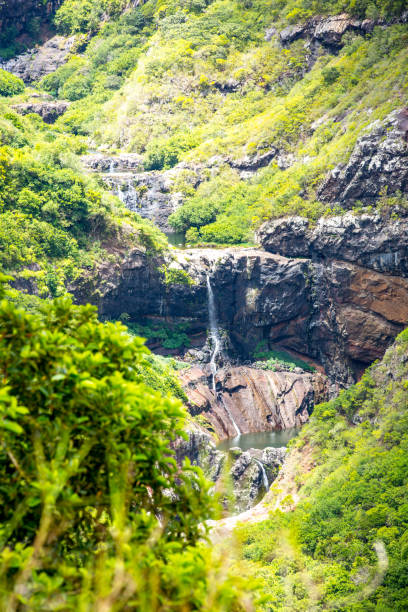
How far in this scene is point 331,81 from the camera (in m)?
43.3

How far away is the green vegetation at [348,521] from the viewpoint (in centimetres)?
1230

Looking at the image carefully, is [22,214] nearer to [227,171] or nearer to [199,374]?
[199,374]

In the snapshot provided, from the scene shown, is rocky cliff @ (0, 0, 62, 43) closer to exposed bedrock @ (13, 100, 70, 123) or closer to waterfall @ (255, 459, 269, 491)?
exposed bedrock @ (13, 100, 70, 123)

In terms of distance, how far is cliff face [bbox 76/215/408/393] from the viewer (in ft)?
101

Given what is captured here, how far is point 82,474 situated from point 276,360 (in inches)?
1206

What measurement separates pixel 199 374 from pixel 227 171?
63.3 ft

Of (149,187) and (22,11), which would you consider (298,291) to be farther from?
(22,11)

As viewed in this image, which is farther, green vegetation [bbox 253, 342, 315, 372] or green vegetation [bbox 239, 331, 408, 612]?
green vegetation [bbox 253, 342, 315, 372]

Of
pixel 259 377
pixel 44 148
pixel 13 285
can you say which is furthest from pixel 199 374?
pixel 44 148

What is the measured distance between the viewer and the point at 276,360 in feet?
114

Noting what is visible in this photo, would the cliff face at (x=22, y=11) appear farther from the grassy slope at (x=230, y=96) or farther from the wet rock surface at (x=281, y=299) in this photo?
the wet rock surface at (x=281, y=299)

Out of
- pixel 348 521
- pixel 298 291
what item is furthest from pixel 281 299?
pixel 348 521

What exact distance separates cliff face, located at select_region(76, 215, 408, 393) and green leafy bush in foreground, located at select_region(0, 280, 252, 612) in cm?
2386

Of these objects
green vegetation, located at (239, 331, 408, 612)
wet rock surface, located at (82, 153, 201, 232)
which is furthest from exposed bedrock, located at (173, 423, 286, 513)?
wet rock surface, located at (82, 153, 201, 232)
